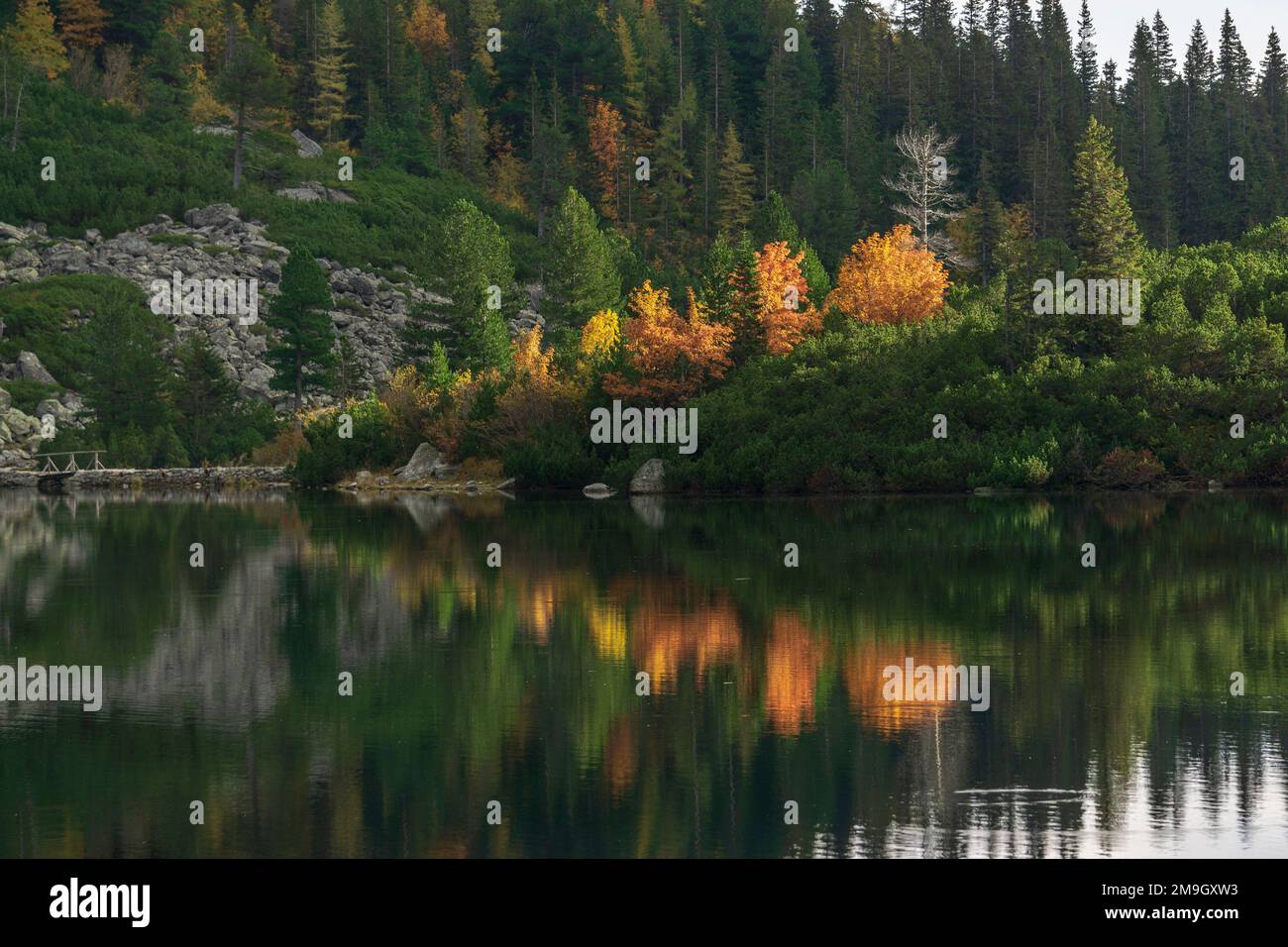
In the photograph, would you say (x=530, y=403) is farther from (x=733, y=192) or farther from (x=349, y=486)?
(x=733, y=192)

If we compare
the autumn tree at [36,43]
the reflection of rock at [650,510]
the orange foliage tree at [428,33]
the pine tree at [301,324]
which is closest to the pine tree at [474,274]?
the pine tree at [301,324]

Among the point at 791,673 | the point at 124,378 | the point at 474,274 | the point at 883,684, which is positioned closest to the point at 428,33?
the point at 474,274

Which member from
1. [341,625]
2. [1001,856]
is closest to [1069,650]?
[1001,856]

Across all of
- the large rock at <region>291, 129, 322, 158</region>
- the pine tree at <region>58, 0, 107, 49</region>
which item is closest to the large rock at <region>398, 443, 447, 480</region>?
the large rock at <region>291, 129, 322, 158</region>

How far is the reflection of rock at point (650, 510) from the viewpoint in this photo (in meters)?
42.0

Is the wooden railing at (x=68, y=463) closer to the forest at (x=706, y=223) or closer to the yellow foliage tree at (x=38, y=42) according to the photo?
the forest at (x=706, y=223)

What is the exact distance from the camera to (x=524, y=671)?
18.8 m

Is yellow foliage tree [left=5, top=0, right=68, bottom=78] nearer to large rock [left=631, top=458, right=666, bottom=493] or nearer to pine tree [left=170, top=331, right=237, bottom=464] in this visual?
pine tree [left=170, top=331, right=237, bottom=464]

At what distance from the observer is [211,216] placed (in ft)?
324

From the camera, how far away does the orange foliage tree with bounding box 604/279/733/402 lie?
2386 inches

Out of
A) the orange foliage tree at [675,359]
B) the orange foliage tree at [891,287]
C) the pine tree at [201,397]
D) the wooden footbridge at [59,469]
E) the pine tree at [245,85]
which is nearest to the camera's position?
the orange foliage tree at [675,359]

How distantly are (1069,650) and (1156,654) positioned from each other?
0.99m

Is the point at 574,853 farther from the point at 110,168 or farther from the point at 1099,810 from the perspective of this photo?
the point at 110,168

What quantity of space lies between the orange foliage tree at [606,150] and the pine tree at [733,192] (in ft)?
28.0
